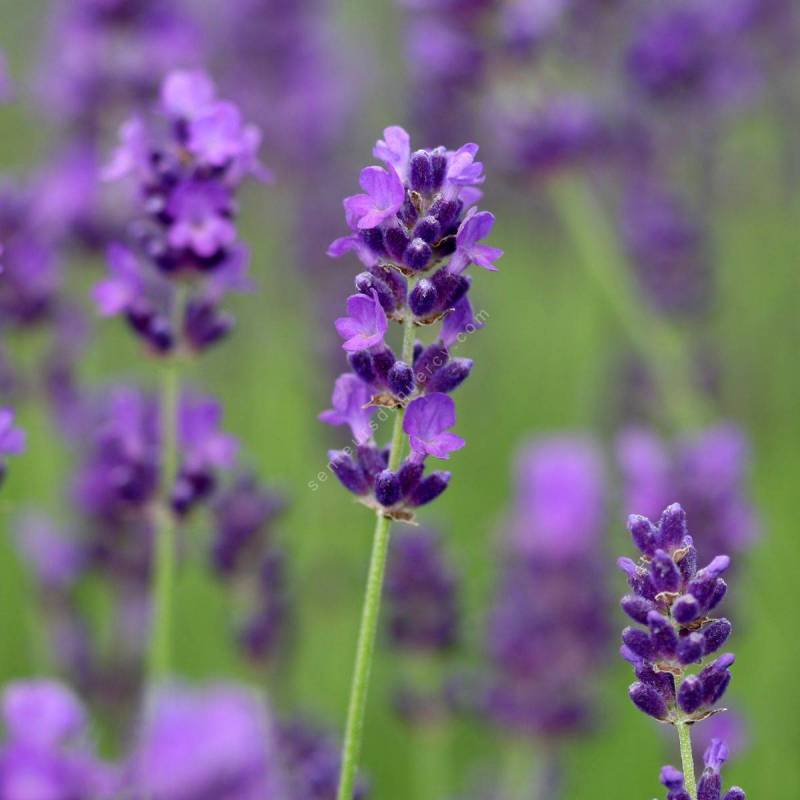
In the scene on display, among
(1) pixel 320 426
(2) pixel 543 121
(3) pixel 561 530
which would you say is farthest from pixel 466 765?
(2) pixel 543 121

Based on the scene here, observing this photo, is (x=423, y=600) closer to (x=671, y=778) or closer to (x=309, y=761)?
(x=309, y=761)

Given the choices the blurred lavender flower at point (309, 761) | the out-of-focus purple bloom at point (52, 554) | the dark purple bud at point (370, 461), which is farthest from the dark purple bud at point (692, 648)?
the out-of-focus purple bloom at point (52, 554)

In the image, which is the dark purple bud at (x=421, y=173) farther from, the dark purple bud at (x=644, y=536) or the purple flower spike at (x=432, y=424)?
the dark purple bud at (x=644, y=536)

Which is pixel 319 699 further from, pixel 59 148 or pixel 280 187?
pixel 280 187

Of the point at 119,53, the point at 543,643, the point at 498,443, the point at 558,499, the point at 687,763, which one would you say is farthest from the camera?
the point at 498,443

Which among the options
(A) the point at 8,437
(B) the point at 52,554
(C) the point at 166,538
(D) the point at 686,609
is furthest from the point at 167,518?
(B) the point at 52,554

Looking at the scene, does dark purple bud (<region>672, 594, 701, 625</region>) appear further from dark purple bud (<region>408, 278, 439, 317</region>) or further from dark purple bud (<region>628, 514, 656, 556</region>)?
dark purple bud (<region>408, 278, 439, 317</region>)

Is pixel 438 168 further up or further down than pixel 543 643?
further down
